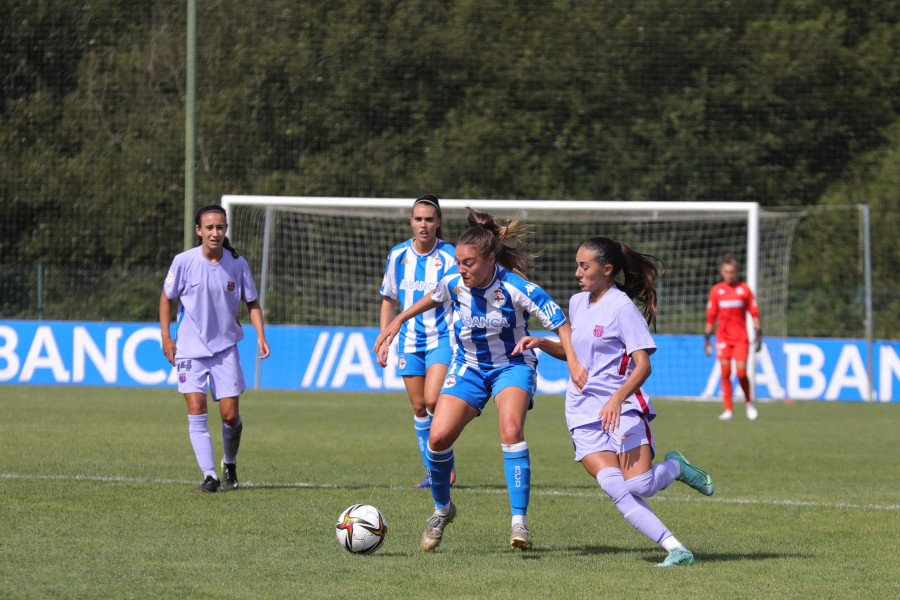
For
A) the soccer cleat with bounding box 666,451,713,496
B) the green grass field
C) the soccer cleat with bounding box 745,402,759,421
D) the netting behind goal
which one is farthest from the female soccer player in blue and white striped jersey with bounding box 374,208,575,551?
the netting behind goal

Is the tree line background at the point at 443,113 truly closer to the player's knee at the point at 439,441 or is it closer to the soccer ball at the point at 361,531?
the player's knee at the point at 439,441

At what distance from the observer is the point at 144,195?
2905 centimetres

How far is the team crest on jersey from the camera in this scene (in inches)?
251

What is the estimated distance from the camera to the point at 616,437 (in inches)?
230

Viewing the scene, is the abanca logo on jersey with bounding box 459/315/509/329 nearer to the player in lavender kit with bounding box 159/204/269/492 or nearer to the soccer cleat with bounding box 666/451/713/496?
the soccer cleat with bounding box 666/451/713/496

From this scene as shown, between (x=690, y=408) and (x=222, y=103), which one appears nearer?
(x=690, y=408)

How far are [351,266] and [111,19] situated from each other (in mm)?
11392

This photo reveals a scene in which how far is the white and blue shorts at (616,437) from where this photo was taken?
229 inches

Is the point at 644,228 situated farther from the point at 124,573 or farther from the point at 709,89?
the point at 124,573

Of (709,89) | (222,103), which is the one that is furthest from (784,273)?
(222,103)

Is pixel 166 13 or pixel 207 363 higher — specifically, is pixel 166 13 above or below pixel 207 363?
above

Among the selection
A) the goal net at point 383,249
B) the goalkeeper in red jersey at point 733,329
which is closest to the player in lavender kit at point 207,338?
the goalkeeper in red jersey at point 733,329

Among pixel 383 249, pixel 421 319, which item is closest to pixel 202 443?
pixel 421 319

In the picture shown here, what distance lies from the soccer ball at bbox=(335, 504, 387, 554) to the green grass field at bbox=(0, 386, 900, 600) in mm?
71
